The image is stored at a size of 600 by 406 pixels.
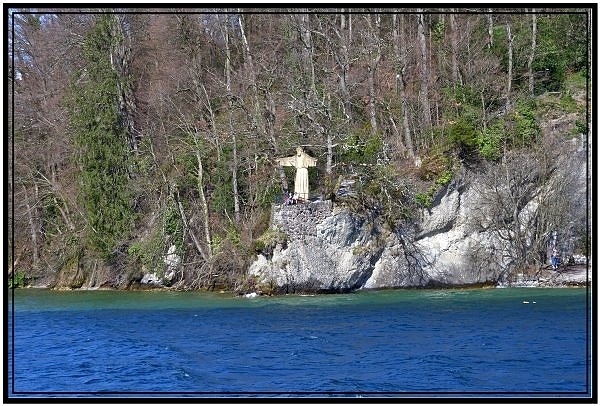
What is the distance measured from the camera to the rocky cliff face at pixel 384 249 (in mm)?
28359

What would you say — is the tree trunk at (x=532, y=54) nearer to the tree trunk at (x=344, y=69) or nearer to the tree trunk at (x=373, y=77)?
the tree trunk at (x=373, y=77)

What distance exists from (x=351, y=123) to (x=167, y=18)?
9.22m

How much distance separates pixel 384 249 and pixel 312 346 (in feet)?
34.7

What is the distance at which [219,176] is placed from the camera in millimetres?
33469

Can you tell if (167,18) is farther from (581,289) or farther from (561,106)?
(581,289)

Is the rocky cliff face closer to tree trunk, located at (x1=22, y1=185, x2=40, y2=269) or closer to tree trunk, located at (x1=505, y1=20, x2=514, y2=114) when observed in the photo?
tree trunk, located at (x1=505, y1=20, x2=514, y2=114)

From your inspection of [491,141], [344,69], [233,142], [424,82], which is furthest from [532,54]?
[233,142]

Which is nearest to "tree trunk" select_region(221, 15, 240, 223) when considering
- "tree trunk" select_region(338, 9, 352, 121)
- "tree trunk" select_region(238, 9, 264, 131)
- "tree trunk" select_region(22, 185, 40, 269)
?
"tree trunk" select_region(238, 9, 264, 131)

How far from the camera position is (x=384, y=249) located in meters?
29.5

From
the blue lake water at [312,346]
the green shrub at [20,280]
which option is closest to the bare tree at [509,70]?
the blue lake water at [312,346]

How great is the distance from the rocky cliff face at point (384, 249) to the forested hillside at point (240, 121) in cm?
60

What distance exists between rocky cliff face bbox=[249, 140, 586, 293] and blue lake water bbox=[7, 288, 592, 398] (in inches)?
47.4

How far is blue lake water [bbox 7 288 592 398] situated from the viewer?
613 inches

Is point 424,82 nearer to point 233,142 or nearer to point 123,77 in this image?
point 233,142
